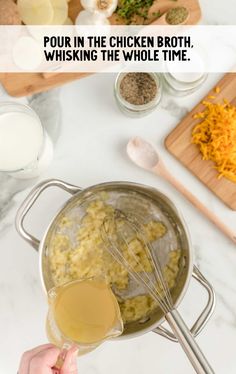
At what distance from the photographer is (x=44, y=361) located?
101 centimetres

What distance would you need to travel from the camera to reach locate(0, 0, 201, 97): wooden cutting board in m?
1.32

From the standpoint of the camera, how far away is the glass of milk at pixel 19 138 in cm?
121

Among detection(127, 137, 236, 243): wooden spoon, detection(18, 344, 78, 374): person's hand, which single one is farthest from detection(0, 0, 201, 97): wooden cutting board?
detection(18, 344, 78, 374): person's hand

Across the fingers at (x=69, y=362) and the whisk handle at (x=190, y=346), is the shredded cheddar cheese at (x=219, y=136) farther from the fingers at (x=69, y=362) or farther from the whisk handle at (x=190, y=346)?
the fingers at (x=69, y=362)

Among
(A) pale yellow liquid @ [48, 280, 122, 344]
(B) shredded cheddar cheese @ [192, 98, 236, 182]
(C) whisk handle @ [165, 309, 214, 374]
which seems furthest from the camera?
(B) shredded cheddar cheese @ [192, 98, 236, 182]

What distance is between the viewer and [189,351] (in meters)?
0.95

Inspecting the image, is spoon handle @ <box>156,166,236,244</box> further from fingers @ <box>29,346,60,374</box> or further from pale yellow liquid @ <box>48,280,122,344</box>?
fingers @ <box>29,346,60,374</box>

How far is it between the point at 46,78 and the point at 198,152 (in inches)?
15.5

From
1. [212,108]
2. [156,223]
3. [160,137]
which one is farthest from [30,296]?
[212,108]

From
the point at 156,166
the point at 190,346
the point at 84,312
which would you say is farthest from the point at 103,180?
the point at 190,346

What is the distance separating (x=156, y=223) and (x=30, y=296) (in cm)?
34

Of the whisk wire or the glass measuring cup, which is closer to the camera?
the glass measuring cup

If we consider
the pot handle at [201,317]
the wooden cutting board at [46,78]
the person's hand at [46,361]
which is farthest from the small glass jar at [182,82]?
the person's hand at [46,361]

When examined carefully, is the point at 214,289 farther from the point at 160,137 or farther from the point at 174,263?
the point at 160,137
